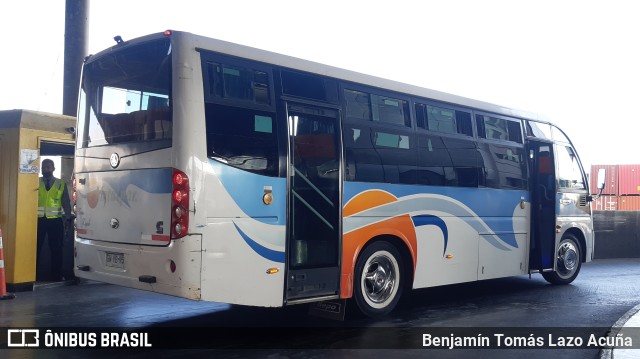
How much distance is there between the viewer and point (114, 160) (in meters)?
6.86

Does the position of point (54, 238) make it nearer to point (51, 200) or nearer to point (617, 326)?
point (51, 200)

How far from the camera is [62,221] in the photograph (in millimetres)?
10781

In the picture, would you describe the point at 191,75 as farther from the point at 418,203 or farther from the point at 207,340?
the point at 418,203

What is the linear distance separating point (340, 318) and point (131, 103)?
11.4 feet

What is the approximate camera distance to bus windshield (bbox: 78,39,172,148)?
20.8 ft

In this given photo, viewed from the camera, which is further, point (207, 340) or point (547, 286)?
point (547, 286)

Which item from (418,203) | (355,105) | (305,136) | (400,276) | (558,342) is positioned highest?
(355,105)

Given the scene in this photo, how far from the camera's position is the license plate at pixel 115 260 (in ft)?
21.8

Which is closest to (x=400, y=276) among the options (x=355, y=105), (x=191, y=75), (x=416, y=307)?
(x=416, y=307)

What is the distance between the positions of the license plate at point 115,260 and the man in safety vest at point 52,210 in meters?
4.33

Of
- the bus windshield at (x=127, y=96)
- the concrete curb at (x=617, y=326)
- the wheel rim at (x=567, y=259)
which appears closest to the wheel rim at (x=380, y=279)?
the concrete curb at (x=617, y=326)

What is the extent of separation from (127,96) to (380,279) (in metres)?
3.86

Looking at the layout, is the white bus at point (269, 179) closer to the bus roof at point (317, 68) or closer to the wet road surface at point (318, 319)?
the bus roof at point (317, 68)

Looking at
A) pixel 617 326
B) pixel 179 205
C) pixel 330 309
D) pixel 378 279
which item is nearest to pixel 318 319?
pixel 330 309
